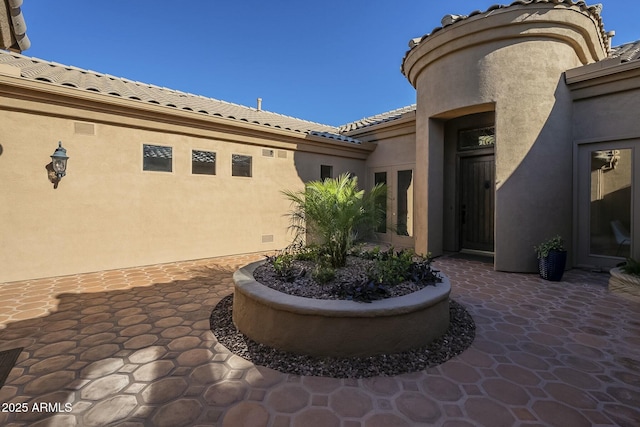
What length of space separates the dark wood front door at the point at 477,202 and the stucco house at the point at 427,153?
56mm

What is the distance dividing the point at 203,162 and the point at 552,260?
8.03 m

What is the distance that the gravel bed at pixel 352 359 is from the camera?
271cm

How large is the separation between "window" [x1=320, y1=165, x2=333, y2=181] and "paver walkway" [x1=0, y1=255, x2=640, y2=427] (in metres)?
6.03

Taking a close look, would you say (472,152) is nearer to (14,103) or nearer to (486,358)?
(486,358)

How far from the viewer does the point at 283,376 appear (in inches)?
104

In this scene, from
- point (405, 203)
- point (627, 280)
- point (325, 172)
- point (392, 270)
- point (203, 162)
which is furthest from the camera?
point (325, 172)

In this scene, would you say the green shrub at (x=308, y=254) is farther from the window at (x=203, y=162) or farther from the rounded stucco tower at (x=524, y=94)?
the rounded stucco tower at (x=524, y=94)

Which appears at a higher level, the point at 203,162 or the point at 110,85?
the point at 110,85

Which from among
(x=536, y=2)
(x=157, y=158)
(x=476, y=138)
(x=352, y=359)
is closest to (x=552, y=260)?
(x=476, y=138)

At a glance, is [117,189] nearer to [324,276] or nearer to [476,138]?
[324,276]

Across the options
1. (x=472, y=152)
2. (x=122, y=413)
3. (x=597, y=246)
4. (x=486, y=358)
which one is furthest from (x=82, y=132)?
(x=597, y=246)

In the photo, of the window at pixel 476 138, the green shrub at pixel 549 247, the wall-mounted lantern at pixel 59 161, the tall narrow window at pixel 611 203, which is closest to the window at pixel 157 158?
the wall-mounted lantern at pixel 59 161

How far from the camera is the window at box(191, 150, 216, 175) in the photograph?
718 centimetres

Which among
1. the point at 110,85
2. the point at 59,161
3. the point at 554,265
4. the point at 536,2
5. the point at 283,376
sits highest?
the point at 536,2
